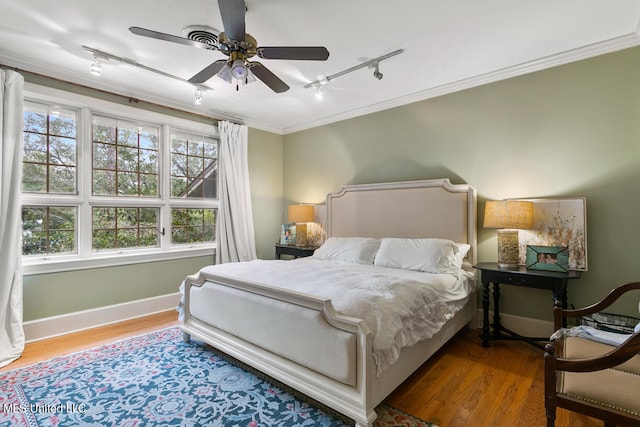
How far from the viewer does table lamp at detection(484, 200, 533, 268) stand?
2.74 m

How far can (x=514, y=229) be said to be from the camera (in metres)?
2.91

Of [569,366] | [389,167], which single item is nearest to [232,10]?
[569,366]

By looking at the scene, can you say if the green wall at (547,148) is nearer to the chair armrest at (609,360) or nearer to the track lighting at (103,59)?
the chair armrest at (609,360)

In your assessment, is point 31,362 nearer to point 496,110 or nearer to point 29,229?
point 29,229

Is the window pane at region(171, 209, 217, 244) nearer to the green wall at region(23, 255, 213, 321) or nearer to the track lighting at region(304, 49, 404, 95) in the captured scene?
the green wall at region(23, 255, 213, 321)

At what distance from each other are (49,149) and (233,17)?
2.68 meters

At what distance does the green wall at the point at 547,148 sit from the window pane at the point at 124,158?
2.91m

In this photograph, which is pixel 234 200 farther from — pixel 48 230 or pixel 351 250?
pixel 48 230

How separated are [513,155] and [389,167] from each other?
1.37 metres

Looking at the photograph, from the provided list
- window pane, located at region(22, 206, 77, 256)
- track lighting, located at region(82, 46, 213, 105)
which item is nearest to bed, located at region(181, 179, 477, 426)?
window pane, located at region(22, 206, 77, 256)

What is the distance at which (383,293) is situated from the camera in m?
2.05

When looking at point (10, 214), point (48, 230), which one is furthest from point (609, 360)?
point (48, 230)

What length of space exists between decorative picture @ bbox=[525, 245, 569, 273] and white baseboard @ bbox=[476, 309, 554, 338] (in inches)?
24.3

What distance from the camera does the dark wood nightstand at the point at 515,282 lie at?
8.02 feet
